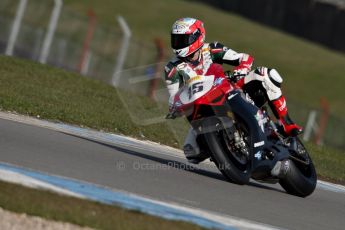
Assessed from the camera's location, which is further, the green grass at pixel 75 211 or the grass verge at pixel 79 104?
the grass verge at pixel 79 104

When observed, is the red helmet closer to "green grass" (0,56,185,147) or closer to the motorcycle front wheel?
the motorcycle front wheel

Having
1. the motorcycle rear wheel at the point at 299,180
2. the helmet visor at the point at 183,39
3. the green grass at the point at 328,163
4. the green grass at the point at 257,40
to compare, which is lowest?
the green grass at the point at 257,40

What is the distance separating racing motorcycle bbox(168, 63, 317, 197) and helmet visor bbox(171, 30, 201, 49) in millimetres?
401

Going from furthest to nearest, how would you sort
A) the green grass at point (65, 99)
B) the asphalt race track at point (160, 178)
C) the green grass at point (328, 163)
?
the green grass at point (328, 163) < the green grass at point (65, 99) < the asphalt race track at point (160, 178)

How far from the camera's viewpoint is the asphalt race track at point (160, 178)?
892cm

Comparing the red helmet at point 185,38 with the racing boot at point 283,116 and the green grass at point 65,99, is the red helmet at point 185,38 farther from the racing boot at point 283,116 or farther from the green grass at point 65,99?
the green grass at point 65,99

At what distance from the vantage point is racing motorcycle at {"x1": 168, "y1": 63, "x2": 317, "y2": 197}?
985 cm

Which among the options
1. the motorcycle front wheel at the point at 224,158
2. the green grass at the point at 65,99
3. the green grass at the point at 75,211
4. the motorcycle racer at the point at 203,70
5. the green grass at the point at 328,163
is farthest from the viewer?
the green grass at the point at 328,163

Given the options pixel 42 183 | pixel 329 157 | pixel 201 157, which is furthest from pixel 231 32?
pixel 42 183

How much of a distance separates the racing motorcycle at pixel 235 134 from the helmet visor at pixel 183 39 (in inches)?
15.8

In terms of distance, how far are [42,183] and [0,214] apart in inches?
41.9

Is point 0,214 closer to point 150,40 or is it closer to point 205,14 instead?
point 150,40

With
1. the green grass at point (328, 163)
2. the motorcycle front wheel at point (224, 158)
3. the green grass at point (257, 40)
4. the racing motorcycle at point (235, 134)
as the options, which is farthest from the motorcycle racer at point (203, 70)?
the green grass at point (257, 40)

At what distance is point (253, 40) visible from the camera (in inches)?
1496
